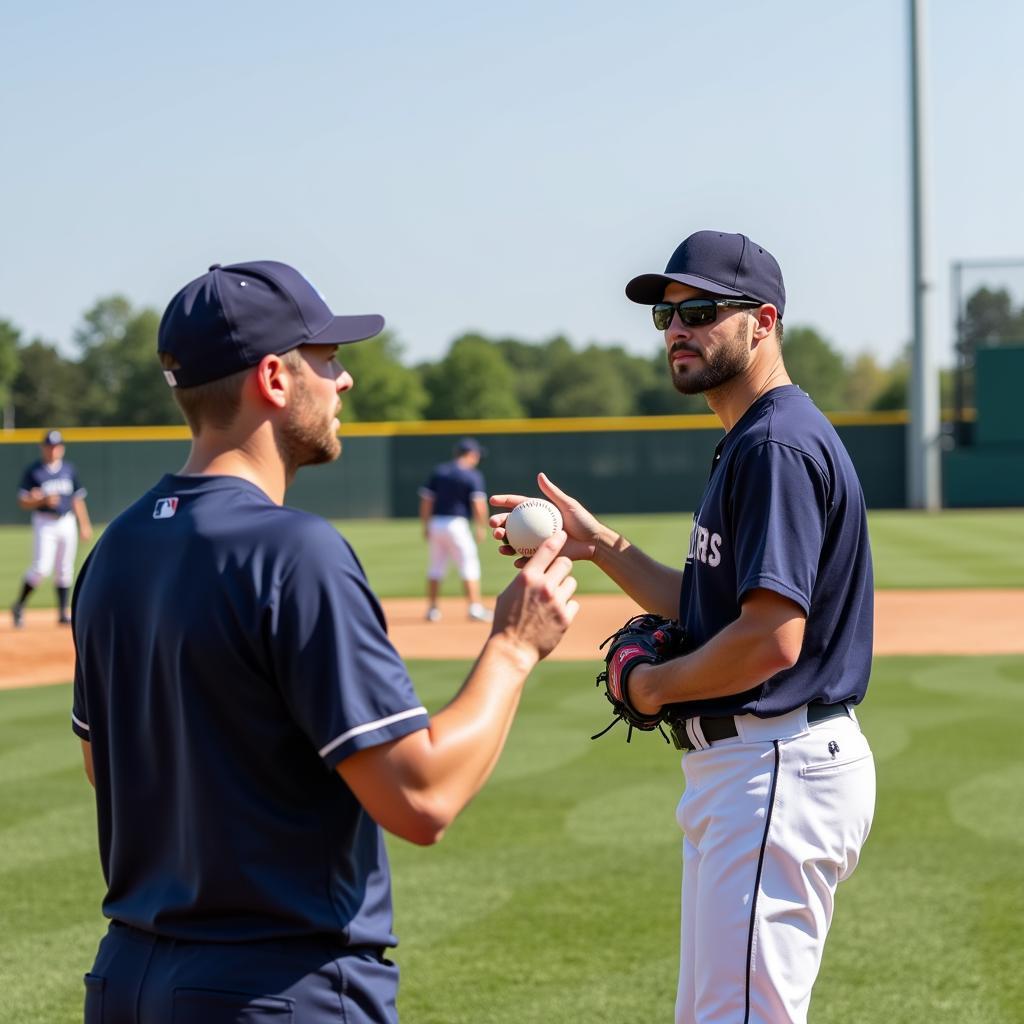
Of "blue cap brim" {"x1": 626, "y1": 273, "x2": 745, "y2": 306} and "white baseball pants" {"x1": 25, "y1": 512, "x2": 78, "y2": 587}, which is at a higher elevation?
Result: "blue cap brim" {"x1": 626, "y1": 273, "x2": 745, "y2": 306}

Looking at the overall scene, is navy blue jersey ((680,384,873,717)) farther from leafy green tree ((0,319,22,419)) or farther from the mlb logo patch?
leafy green tree ((0,319,22,419))

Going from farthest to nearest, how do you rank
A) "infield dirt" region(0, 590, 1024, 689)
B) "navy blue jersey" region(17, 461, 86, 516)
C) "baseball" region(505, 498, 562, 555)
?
1. "navy blue jersey" region(17, 461, 86, 516)
2. "infield dirt" region(0, 590, 1024, 689)
3. "baseball" region(505, 498, 562, 555)

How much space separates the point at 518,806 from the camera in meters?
7.16

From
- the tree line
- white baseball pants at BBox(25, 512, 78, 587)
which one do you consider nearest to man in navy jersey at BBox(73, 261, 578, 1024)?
white baseball pants at BBox(25, 512, 78, 587)

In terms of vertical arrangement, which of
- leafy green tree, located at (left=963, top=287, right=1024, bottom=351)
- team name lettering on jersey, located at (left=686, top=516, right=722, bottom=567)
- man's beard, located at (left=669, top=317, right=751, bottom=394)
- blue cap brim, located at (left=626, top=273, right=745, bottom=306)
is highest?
leafy green tree, located at (left=963, top=287, right=1024, bottom=351)

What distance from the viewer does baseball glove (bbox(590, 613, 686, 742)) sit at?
312cm

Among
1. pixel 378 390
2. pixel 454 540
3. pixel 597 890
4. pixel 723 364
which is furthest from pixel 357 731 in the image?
pixel 378 390

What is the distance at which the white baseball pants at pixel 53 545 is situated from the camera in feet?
51.1

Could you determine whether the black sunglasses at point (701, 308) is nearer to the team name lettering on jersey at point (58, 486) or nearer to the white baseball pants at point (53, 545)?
the white baseball pants at point (53, 545)

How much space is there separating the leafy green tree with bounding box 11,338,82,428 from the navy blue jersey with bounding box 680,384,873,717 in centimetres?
10695

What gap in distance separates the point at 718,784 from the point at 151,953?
1342 millimetres

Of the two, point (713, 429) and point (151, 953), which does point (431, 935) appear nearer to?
point (151, 953)

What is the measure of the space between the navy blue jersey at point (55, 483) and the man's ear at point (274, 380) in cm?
1402

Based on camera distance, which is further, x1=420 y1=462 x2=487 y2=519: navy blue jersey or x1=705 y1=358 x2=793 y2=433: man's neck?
x1=420 y1=462 x2=487 y2=519: navy blue jersey
